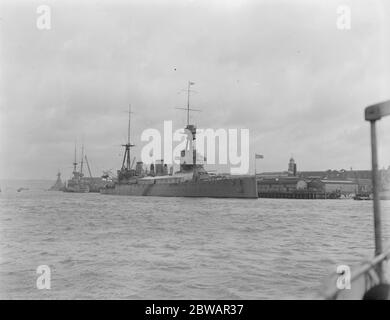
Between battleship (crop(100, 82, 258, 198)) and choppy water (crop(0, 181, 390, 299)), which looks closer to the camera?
choppy water (crop(0, 181, 390, 299))

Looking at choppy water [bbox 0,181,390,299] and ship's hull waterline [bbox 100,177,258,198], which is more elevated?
ship's hull waterline [bbox 100,177,258,198]

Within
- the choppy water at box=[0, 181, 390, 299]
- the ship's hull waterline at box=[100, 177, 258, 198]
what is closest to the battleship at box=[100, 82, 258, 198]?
the ship's hull waterline at box=[100, 177, 258, 198]

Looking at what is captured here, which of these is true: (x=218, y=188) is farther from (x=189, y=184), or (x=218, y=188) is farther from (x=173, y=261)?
(x=173, y=261)

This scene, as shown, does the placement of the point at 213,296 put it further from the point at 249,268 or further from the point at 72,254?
the point at 72,254

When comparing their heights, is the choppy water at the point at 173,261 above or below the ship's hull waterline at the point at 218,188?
below

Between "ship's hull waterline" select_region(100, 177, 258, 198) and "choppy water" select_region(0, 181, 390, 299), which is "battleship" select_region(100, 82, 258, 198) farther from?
"choppy water" select_region(0, 181, 390, 299)

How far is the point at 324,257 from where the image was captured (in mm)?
15398

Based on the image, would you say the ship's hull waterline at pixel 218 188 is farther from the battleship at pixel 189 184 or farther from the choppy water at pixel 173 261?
the choppy water at pixel 173 261

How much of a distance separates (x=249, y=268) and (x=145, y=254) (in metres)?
4.30

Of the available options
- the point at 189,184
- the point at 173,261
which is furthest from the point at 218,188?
the point at 173,261

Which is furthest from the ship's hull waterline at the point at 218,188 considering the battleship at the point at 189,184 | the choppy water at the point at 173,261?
the choppy water at the point at 173,261

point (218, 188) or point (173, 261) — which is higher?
point (218, 188)
